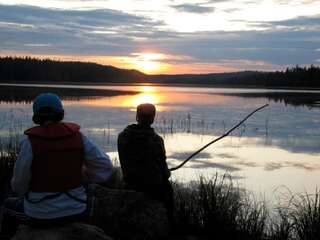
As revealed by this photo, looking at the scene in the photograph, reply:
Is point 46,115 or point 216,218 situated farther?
point 216,218

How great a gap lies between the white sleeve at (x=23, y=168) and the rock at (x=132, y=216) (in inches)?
90.8

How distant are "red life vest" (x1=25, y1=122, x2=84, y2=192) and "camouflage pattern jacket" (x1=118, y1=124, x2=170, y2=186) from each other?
6.77 ft

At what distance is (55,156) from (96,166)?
0.39 meters

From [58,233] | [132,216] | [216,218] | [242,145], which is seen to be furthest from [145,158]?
[242,145]

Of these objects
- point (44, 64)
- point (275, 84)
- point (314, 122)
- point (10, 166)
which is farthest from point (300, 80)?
point (10, 166)

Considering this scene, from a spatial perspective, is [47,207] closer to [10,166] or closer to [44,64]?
[10,166]

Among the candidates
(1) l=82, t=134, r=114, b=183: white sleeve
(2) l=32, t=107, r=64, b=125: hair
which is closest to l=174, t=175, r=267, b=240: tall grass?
(1) l=82, t=134, r=114, b=183: white sleeve

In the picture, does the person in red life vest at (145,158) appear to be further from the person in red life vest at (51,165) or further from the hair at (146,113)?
the person in red life vest at (51,165)

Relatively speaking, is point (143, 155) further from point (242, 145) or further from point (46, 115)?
point (242, 145)

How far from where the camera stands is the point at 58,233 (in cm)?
416

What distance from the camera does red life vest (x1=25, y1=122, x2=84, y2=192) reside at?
3936 mm

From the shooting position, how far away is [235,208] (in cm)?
691

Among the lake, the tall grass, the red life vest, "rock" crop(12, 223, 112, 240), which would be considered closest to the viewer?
the red life vest

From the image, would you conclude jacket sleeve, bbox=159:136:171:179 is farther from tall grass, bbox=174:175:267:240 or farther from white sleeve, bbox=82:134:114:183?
white sleeve, bbox=82:134:114:183
